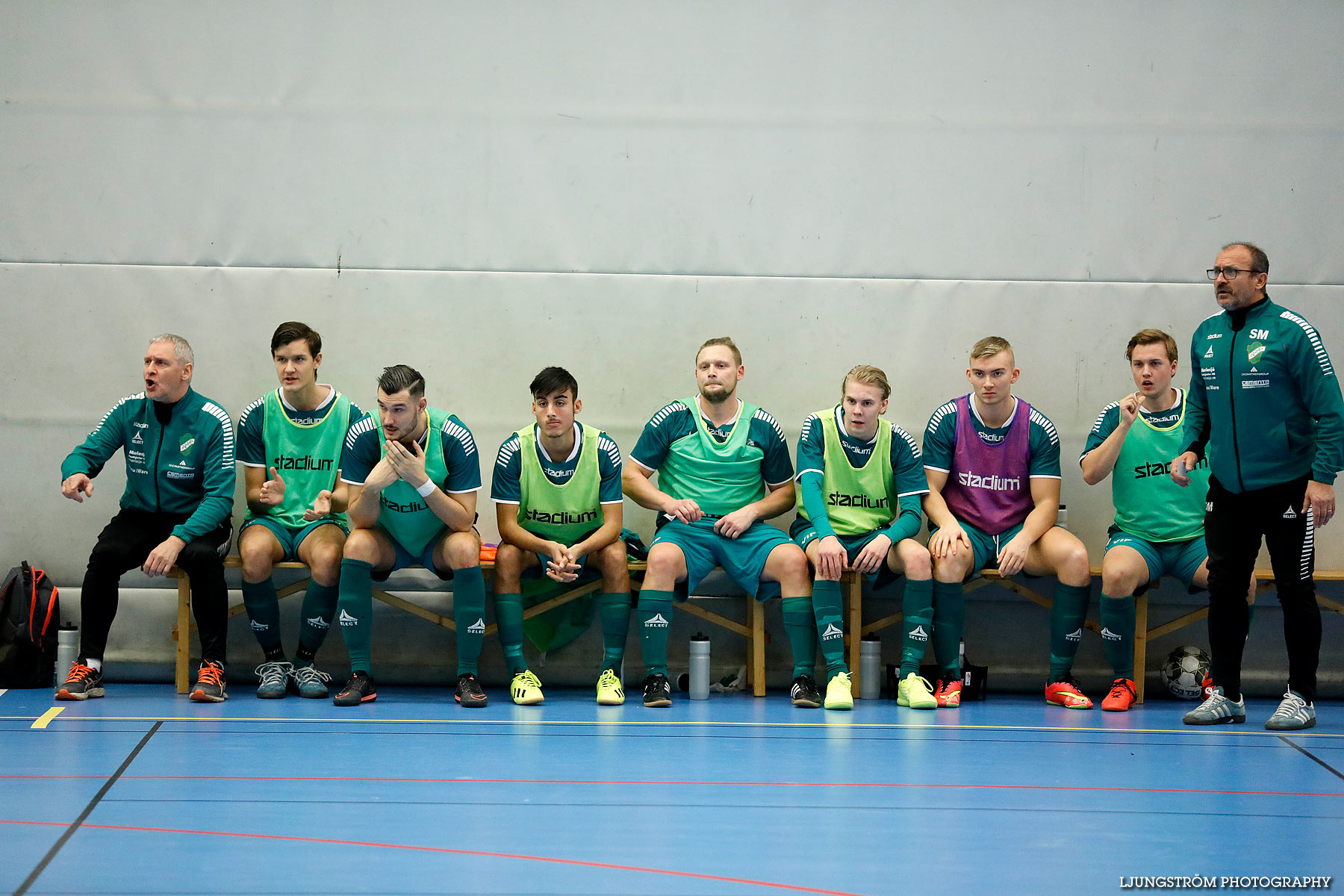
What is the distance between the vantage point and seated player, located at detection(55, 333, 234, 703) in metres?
5.24

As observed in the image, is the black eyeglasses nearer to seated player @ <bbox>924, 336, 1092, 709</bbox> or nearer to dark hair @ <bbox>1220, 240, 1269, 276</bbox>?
dark hair @ <bbox>1220, 240, 1269, 276</bbox>

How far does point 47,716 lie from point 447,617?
5.94ft

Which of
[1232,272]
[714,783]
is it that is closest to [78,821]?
[714,783]

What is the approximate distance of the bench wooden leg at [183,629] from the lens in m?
5.41

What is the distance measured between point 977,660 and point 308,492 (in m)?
3.58

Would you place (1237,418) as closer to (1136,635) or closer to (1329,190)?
(1136,635)

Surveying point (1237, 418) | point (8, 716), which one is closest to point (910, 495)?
point (1237, 418)

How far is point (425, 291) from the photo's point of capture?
622cm

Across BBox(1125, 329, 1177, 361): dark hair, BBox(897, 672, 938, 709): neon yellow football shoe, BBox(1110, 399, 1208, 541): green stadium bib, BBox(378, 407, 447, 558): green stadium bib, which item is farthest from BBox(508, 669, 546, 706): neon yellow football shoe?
BBox(1125, 329, 1177, 361): dark hair

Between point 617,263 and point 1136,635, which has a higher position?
point 617,263

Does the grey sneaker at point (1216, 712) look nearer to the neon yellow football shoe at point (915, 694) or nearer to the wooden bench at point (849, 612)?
the wooden bench at point (849, 612)

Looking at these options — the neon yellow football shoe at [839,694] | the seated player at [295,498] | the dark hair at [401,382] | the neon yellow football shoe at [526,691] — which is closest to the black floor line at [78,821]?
the seated player at [295,498]

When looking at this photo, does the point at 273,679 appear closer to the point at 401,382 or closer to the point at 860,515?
the point at 401,382

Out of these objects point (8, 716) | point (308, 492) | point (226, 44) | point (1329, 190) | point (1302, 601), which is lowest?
point (8, 716)
